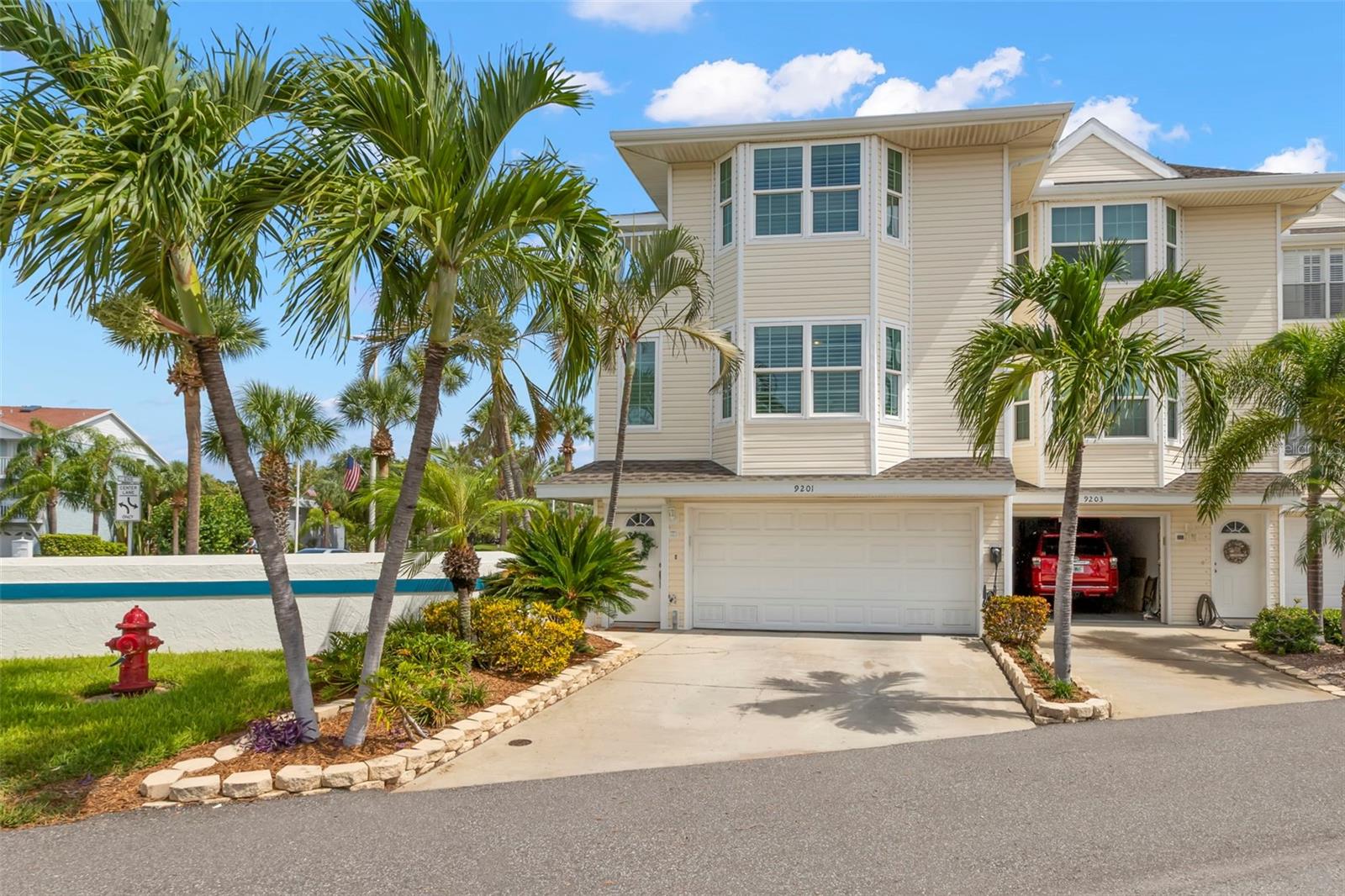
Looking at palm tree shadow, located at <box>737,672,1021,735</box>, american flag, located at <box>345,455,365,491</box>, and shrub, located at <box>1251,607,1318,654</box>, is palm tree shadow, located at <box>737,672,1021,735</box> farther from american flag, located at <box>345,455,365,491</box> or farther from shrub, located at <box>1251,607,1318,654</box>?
american flag, located at <box>345,455,365,491</box>

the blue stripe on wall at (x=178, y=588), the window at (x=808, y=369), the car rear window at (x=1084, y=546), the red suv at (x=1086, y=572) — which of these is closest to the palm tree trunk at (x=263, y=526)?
the blue stripe on wall at (x=178, y=588)

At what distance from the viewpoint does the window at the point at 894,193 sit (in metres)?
16.4

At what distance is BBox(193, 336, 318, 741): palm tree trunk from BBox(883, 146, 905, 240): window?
1185 centimetres

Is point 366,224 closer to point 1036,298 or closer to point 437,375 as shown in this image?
point 437,375

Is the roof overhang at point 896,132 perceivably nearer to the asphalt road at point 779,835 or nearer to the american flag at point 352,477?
the asphalt road at point 779,835

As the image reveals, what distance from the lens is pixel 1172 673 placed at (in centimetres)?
1218

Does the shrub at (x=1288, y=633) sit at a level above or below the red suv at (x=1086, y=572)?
below

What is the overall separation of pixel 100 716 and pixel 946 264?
45.8ft

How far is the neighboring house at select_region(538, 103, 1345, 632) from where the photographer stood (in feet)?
51.8

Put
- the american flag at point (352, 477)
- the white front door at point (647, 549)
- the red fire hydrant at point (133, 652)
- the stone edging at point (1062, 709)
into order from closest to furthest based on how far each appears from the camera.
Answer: the red fire hydrant at point (133, 652) → the stone edging at point (1062, 709) → the white front door at point (647, 549) → the american flag at point (352, 477)

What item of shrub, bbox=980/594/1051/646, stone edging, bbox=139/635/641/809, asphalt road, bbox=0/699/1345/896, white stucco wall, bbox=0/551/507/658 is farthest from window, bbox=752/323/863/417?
stone edging, bbox=139/635/641/809

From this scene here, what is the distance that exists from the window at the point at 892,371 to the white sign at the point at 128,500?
11370mm

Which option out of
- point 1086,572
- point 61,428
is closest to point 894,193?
point 1086,572

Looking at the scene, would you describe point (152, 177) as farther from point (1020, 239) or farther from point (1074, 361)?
point (1020, 239)
